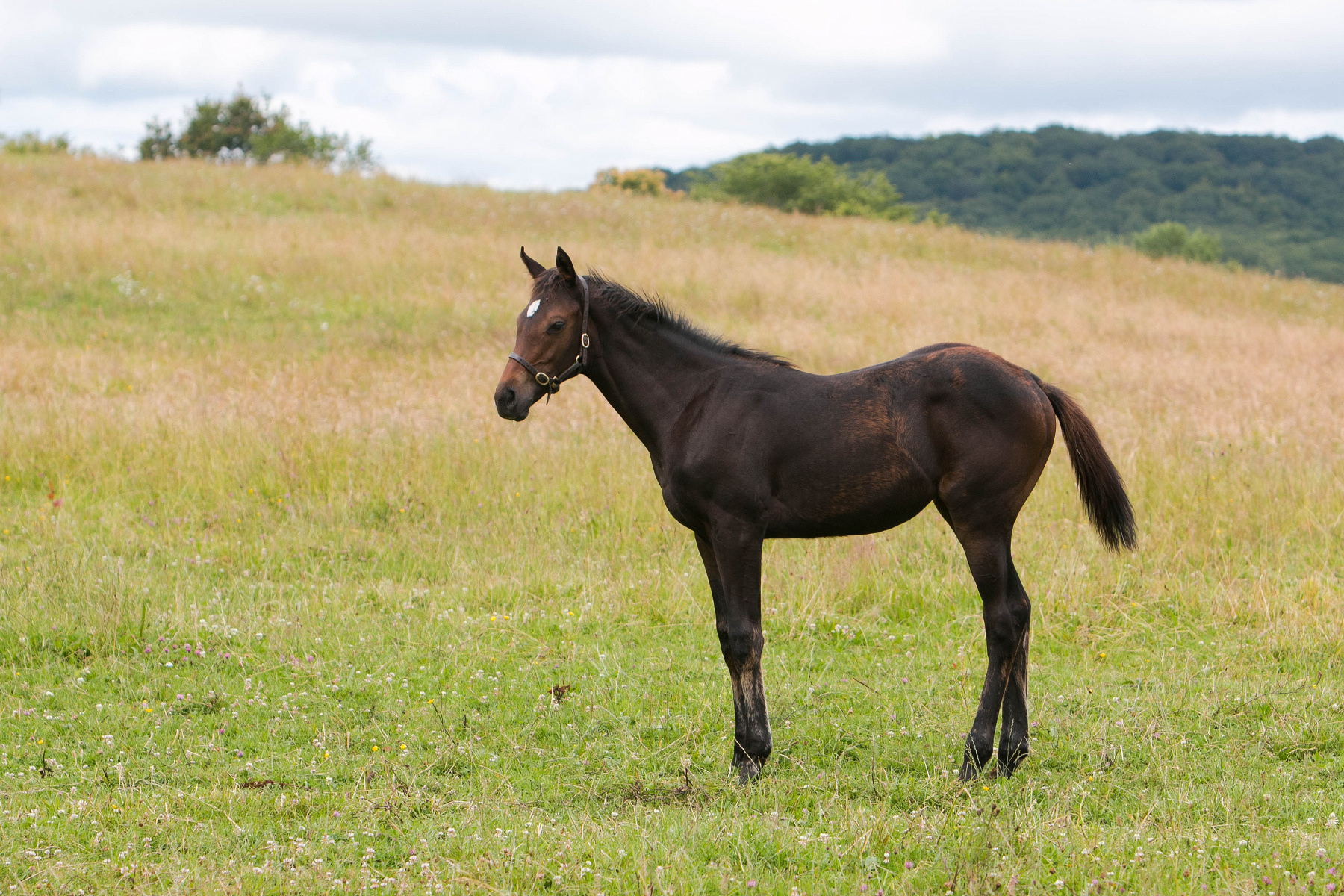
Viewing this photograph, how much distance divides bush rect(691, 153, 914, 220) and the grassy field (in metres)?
24.9

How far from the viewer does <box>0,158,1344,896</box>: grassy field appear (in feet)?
13.2

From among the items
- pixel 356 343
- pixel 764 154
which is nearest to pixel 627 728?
pixel 356 343

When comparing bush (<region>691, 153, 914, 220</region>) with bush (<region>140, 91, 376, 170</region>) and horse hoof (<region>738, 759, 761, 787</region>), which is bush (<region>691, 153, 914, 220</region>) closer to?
bush (<region>140, 91, 376, 170</region>)

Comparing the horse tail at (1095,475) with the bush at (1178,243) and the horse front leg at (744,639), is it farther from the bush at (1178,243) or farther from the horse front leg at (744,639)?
the bush at (1178,243)

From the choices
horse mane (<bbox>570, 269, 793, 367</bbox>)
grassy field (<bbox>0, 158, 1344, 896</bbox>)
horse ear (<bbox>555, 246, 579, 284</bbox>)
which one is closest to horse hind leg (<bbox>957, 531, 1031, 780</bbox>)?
grassy field (<bbox>0, 158, 1344, 896</bbox>)

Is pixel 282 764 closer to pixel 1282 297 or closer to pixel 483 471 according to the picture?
pixel 483 471

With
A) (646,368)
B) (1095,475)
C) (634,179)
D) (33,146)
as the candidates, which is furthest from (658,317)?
(634,179)

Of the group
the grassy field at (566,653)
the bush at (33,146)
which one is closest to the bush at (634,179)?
the bush at (33,146)

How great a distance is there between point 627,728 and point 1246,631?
4212mm

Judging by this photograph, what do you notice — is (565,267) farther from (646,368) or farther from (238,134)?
(238,134)

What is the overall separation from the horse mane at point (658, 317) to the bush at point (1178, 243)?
128 ft

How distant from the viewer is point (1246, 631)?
6734mm

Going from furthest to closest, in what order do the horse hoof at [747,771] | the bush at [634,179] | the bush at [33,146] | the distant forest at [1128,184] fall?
1. the distant forest at [1128,184]
2. the bush at [634,179]
3. the bush at [33,146]
4. the horse hoof at [747,771]

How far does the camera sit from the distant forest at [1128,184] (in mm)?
51469
